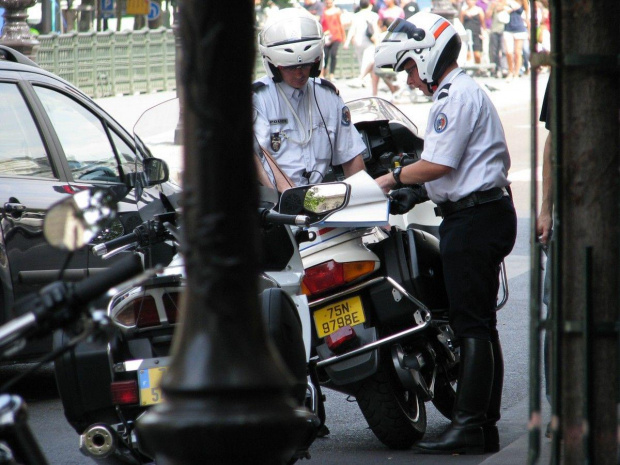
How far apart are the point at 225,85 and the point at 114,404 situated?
206 centimetres

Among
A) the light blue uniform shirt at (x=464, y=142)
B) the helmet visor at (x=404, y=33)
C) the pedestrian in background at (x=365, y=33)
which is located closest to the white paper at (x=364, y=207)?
the light blue uniform shirt at (x=464, y=142)

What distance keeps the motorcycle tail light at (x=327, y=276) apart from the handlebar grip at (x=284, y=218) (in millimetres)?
843

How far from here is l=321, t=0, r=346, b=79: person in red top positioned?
28.6 meters

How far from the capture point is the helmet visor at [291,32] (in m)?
5.52

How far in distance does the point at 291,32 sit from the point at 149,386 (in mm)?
2098

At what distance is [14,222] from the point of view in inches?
239

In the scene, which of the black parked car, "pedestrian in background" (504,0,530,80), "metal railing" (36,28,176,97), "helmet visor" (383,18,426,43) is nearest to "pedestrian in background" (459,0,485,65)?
"pedestrian in background" (504,0,530,80)

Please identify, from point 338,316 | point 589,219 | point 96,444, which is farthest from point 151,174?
point 589,219

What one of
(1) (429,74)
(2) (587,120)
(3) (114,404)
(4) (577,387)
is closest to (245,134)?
(2) (587,120)

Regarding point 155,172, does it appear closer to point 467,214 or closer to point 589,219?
point 467,214

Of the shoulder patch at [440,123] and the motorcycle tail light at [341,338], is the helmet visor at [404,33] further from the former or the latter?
the motorcycle tail light at [341,338]

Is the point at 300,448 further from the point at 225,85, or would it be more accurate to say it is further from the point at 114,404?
the point at 225,85

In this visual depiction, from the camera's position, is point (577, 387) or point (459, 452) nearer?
point (577, 387)

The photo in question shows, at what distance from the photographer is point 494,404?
17.4 ft
